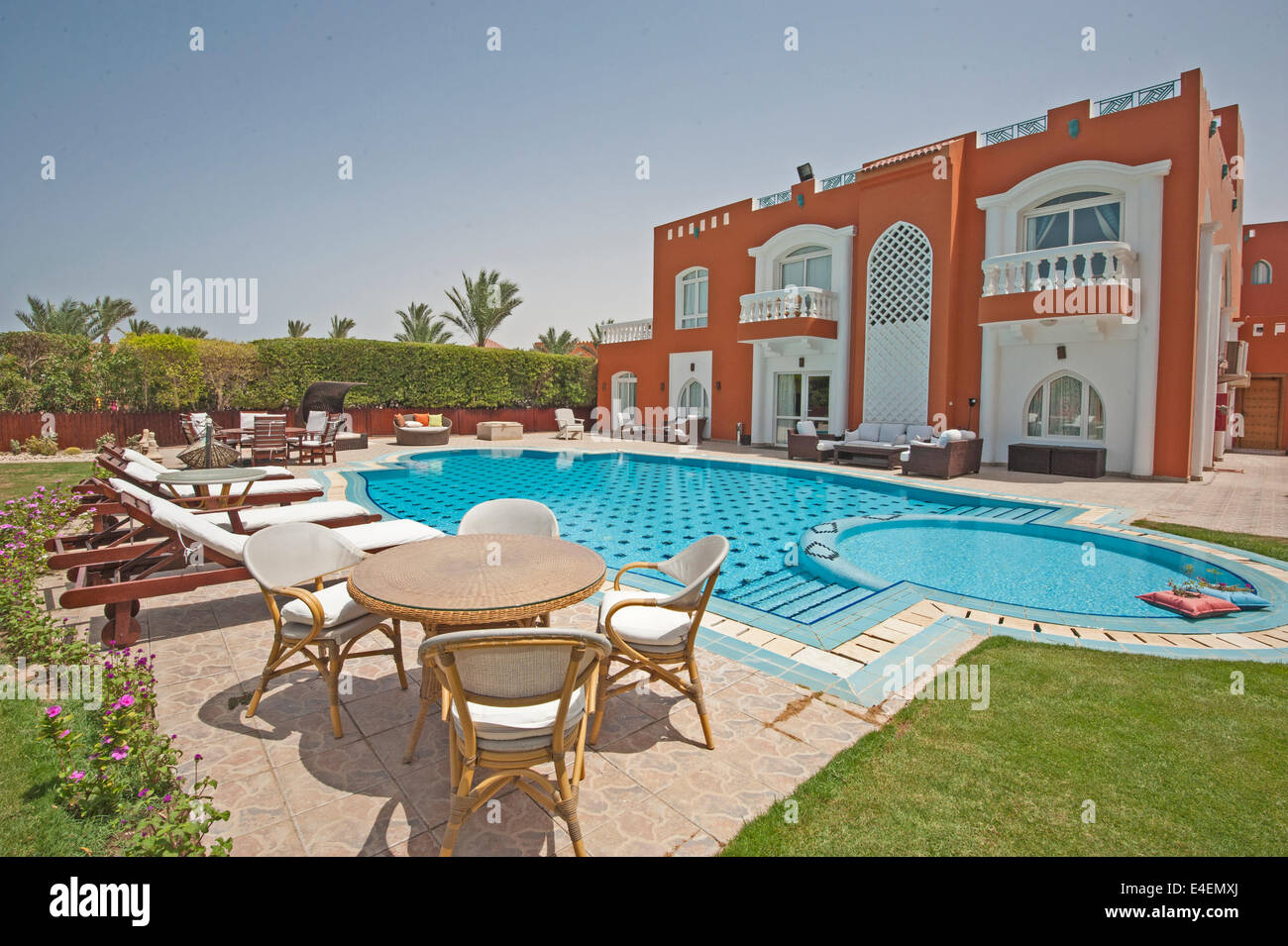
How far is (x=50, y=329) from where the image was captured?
26016 mm

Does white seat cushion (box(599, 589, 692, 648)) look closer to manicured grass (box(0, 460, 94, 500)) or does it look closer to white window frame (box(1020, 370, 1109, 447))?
manicured grass (box(0, 460, 94, 500))

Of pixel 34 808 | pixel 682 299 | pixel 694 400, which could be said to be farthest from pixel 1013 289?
pixel 34 808

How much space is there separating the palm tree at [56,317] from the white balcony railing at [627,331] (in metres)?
22.1

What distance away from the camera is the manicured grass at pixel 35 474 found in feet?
33.4

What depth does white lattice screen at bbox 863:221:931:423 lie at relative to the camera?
1504cm

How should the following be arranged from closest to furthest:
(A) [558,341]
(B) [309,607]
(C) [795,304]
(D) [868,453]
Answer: (B) [309,607]
(D) [868,453]
(C) [795,304]
(A) [558,341]

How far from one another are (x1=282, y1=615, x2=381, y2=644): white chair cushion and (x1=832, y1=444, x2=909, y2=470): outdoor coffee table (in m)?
12.6

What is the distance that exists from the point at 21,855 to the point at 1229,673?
5913 millimetres

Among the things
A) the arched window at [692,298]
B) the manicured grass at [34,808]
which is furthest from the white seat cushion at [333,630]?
the arched window at [692,298]

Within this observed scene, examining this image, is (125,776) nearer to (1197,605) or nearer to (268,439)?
(1197,605)

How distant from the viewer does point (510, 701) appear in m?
2.13

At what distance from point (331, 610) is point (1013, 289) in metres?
14.1

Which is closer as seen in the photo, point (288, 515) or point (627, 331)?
point (288, 515)

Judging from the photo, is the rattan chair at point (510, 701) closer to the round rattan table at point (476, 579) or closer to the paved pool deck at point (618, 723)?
the paved pool deck at point (618, 723)
